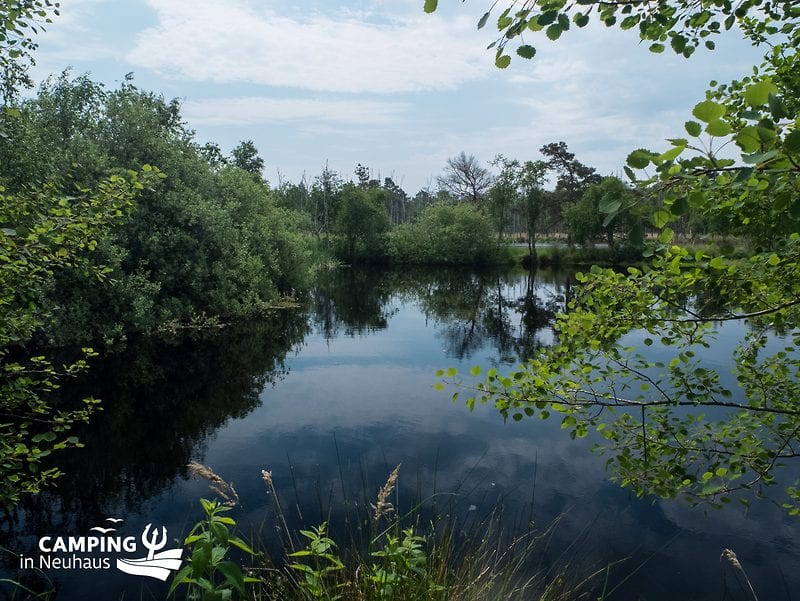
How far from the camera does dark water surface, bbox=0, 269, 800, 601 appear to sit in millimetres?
7090

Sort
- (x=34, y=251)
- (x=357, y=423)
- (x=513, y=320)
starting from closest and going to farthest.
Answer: (x=34, y=251)
(x=357, y=423)
(x=513, y=320)

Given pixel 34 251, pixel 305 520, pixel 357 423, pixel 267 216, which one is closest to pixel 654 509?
pixel 305 520

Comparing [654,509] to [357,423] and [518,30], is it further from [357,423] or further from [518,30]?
[518,30]

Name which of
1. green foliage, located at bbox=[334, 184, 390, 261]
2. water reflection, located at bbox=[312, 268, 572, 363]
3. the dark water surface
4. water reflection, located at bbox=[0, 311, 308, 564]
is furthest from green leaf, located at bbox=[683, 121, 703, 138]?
green foliage, located at bbox=[334, 184, 390, 261]

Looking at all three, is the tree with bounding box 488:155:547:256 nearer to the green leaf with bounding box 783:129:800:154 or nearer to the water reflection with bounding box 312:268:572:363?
the water reflection with bounding box 312:268:572:363

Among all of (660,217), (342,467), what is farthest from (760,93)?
(342,467)

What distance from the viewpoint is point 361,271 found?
5472 centimetres

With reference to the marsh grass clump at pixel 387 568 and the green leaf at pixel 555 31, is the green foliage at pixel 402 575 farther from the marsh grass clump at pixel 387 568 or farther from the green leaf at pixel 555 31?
the green leaf at pixel 555 31

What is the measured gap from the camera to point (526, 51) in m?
2.55

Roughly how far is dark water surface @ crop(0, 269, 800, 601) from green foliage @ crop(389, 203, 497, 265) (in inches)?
1626

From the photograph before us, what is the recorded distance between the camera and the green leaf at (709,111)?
5.45 feet

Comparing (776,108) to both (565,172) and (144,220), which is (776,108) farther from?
(565,172)

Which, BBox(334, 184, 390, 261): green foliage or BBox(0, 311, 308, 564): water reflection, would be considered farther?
BBox(334, 184, 390, 261): green foliage

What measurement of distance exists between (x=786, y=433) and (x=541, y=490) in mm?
6061
